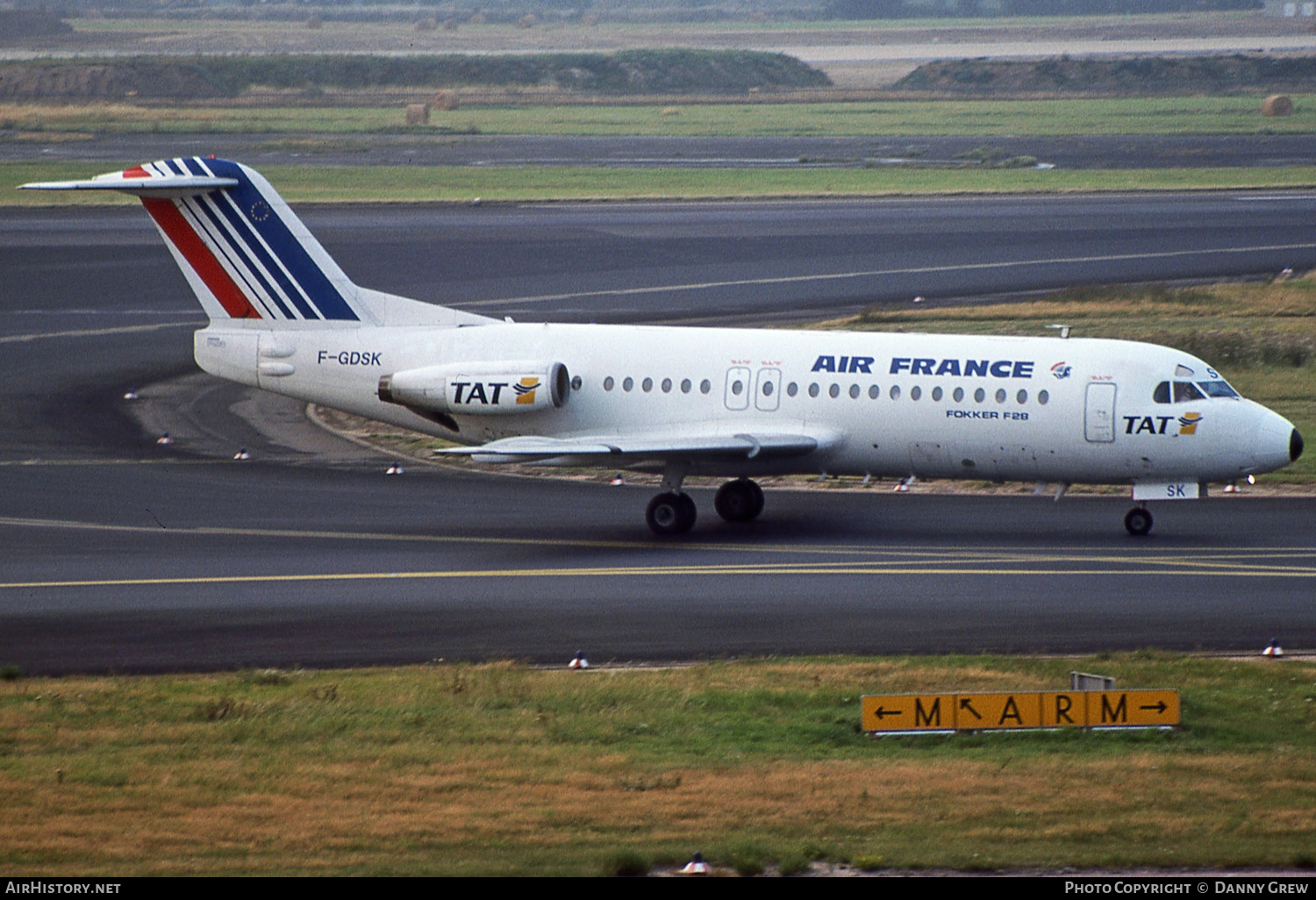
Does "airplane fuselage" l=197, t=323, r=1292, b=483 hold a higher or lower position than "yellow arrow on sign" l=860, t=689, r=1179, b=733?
higher

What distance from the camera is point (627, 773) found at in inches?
652

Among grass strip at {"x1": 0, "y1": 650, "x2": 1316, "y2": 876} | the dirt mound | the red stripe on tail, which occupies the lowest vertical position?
grass strip at {"x1": 0, "y1": 650, "x2": 1316, "y2": 876}

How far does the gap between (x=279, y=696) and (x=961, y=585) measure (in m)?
10.7

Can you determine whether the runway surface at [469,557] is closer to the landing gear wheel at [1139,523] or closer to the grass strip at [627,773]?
the landing gear wheel at [1139,523]

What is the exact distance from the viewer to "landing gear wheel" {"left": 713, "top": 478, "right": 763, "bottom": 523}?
30.2 metres

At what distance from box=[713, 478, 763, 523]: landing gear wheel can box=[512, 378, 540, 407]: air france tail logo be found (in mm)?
3866

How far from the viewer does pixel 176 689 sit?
19719mm

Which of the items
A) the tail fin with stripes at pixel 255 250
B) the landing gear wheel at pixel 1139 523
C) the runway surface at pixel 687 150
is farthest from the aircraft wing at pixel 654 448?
the runway surface at pixel 687 150

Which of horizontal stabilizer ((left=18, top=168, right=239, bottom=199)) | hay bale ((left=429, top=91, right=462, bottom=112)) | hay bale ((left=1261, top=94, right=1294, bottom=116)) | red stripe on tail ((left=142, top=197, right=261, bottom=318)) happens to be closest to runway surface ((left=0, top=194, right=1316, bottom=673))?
red stripe on tail ((left=142, top=197, right=261, bottom=318))

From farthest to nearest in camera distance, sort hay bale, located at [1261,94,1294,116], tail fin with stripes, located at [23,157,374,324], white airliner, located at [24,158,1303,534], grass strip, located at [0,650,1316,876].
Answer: hay bale, located at [1261,94,1294,116] < tail fin with stripes, located at [23,157,374,324] < white airliner, located at [24,158,1303,534] < grass strip, located at [0,650,1316,876]

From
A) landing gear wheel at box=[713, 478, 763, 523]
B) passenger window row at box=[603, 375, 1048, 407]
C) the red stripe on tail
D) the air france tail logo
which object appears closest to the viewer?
passenger window row at box=[603, 375, 1048, 407]

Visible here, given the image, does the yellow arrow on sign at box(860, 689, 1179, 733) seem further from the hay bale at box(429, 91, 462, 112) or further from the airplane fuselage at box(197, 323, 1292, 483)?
the hay bale at box(429, 91, 462, 112)
